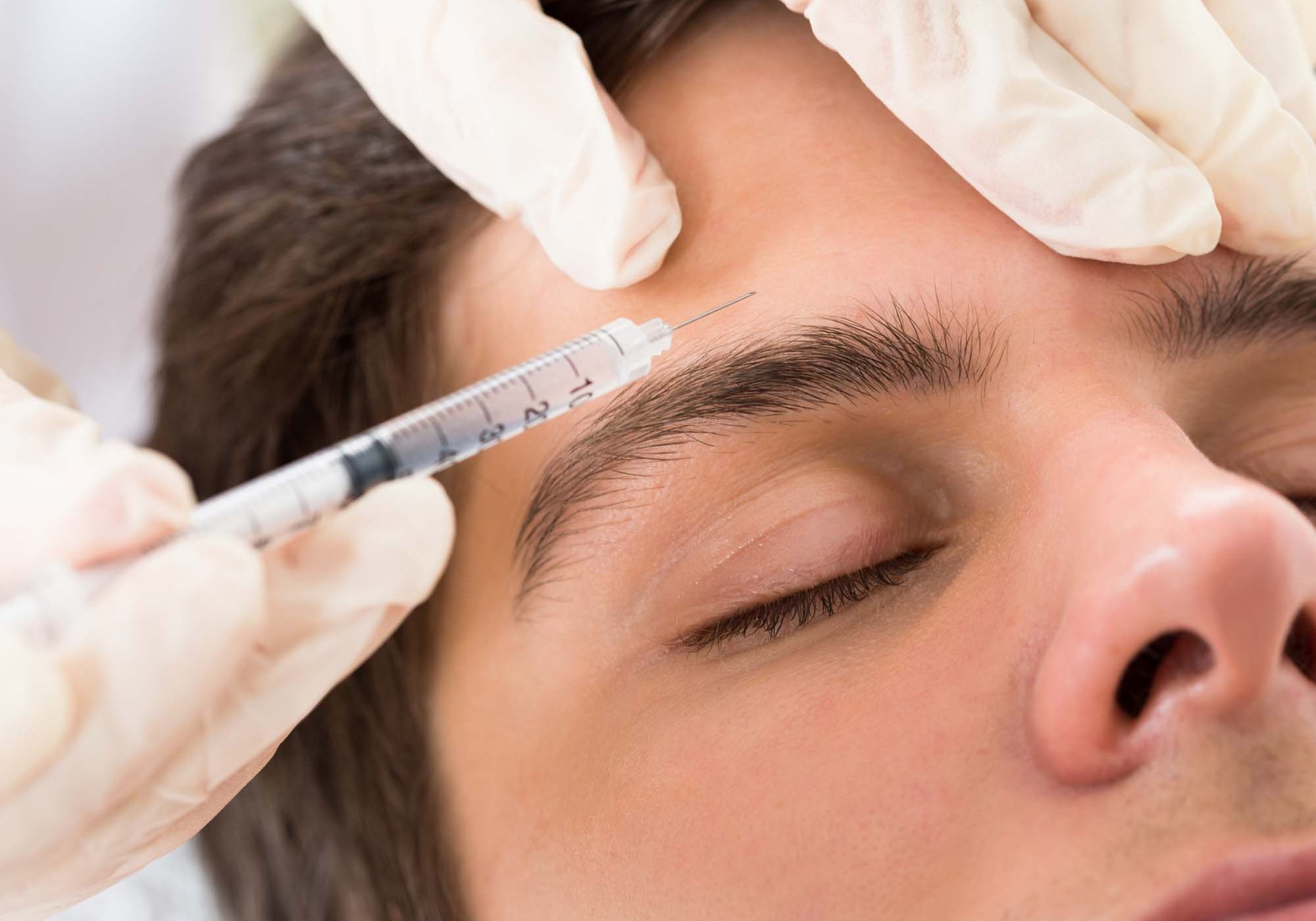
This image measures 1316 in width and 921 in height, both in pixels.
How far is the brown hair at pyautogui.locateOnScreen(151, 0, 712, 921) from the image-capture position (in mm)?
1211

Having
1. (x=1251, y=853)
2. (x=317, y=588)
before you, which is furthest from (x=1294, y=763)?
(x=317, y=588)

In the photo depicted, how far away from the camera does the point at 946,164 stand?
1.00 metres

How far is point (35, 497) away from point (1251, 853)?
2.82ft

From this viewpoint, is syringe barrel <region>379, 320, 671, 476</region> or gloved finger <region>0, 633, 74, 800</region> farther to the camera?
syringe barrel <region>379, 320, 671, 476</region>

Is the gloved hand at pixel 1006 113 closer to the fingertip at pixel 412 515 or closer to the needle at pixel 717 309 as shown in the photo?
the needle at pixel 717 309

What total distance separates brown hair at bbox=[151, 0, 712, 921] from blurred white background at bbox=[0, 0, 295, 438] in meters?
0.75

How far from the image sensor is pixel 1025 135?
92 centimetres

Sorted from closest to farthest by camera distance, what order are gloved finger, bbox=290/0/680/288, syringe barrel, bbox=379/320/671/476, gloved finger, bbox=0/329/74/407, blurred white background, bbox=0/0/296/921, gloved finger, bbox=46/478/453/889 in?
gloved finger, bbox=46/478/453/889 < syringe barrel, bbox=379/320/671/476 < gloved finger, bbox=290/0/680/288 < gloved finger, bbox=0/329/74/407 < blurred white background, bbox=0/0/296/921

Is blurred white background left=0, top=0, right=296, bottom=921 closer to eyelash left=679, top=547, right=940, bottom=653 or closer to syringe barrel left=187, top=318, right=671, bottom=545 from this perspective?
syringe barrel left=187, top=318, right=671, bottom=545

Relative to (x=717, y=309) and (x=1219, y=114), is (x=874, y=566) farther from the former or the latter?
(x=1219, y=114)

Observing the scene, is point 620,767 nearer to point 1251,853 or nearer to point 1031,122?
point 1251,853

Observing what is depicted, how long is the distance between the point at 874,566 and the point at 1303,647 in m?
0.34

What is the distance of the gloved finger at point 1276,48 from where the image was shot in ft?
3.40

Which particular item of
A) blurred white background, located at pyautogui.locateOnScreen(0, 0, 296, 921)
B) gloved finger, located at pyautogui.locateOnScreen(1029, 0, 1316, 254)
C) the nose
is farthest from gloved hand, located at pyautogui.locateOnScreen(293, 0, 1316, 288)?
blurred white background, located at pyautogui.locateOnScreen(0, 0, 296, 921)
